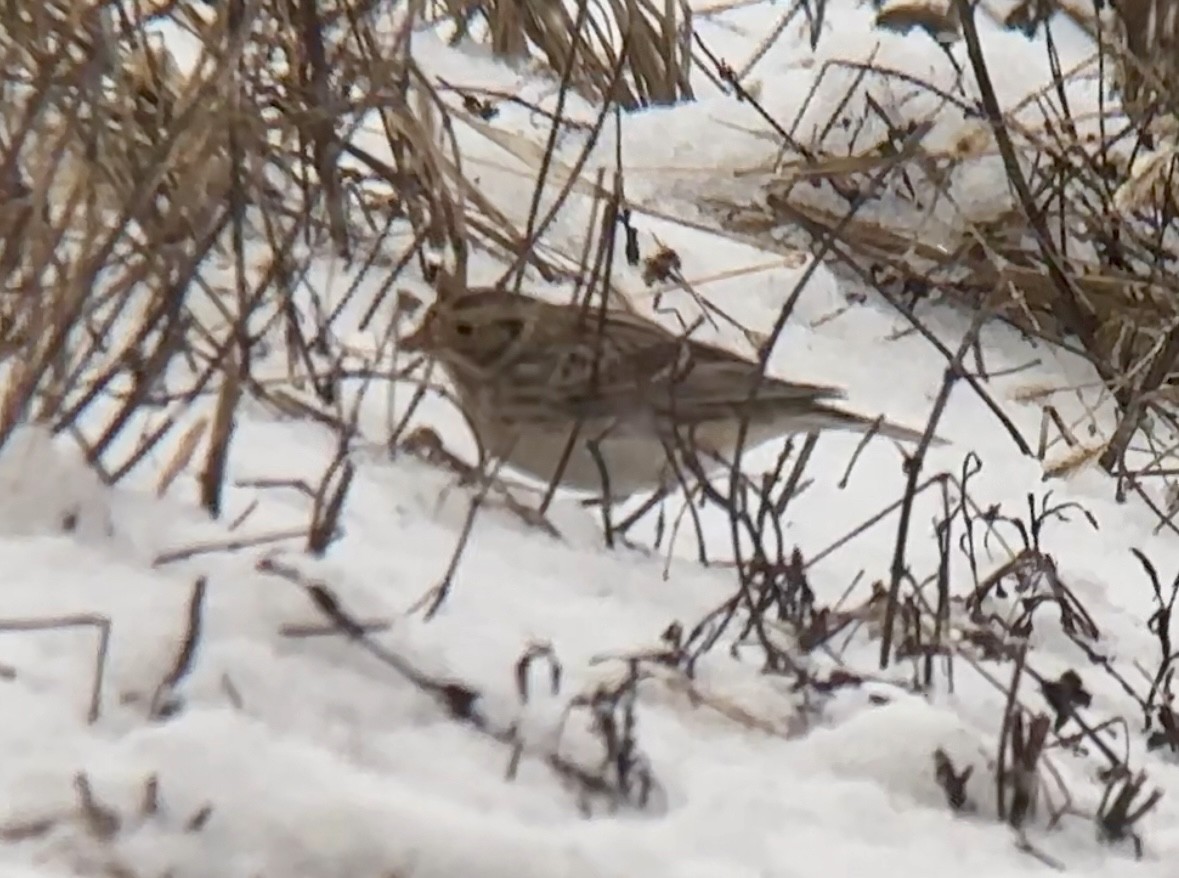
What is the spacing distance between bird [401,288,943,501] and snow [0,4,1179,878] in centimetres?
11

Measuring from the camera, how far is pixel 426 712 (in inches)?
63.7

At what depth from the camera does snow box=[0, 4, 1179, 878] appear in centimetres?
135

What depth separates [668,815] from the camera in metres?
1.55

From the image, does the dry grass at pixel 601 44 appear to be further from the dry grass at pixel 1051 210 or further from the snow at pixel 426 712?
the snow at pixel 426 712

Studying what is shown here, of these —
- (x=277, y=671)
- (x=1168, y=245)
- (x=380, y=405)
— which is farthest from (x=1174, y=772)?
(x=1168, y=245)

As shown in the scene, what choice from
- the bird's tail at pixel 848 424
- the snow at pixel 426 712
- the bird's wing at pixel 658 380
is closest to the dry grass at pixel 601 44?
the bird's tail at pixel 848 424

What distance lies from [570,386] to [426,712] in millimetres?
980

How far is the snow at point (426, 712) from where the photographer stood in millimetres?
1354

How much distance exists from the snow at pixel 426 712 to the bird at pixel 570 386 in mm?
113

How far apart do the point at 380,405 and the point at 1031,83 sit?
227 centimetres

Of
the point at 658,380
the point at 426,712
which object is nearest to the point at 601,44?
the point at 658,380

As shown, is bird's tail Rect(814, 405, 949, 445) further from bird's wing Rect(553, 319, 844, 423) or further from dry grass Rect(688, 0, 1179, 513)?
dry grass Rect(688, 0, 1179, 513)

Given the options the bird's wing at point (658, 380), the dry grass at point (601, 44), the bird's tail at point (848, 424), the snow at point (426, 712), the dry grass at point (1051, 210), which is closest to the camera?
the snow at point (426, 712)

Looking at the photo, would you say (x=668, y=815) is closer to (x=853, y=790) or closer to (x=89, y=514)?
(x=853, y=790)
